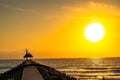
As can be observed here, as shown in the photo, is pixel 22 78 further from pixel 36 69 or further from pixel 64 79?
pixel 64 79

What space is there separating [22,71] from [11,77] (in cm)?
83

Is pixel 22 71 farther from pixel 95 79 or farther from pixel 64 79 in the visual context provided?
pixel 95 79

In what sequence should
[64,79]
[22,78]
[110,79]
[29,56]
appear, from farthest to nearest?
[110,79]
[29,56]
[64,79]
[22,78]

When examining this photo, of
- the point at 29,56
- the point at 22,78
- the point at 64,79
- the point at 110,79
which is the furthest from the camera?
the point at 110,79

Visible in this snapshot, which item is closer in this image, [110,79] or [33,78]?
[33,78]

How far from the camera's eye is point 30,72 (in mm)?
18625

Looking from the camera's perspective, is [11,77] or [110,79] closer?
[11,77]

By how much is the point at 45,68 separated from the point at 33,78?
6.08 feet

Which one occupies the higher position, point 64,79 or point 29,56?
point 29,56

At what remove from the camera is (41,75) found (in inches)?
728

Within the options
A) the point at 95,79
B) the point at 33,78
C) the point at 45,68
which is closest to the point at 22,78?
the point at 33,78

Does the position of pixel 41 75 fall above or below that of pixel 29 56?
below

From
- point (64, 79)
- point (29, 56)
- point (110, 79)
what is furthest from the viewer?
point (110, 79)

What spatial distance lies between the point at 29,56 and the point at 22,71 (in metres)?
6.56
